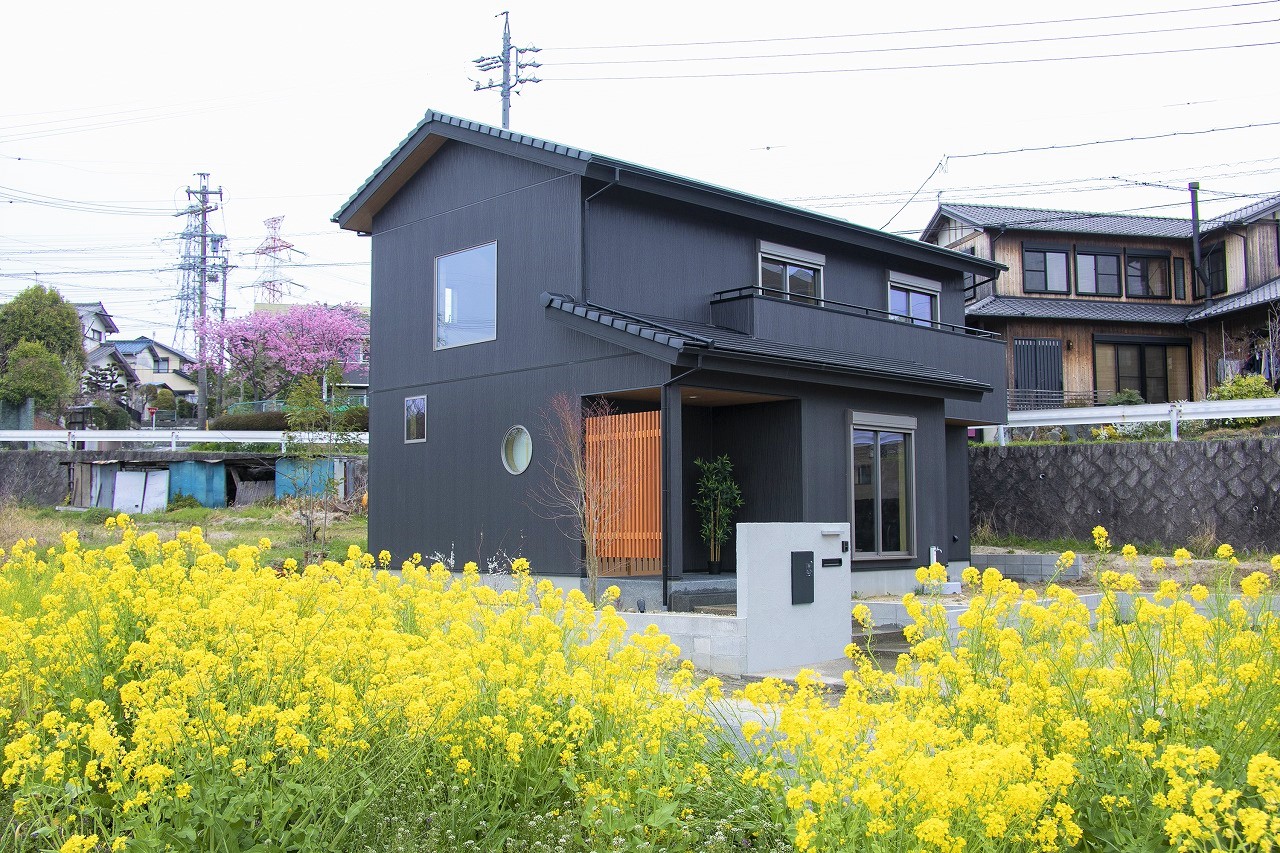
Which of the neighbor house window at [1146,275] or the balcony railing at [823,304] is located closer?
the balcony railing at [823,304]

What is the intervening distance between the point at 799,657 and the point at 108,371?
47.2 metres

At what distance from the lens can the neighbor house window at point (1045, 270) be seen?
3098cm

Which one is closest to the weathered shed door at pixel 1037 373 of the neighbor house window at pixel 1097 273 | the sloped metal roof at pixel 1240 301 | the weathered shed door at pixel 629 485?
the neighbor house window at pixel 1097 273

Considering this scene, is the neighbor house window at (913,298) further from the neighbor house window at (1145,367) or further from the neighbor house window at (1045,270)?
the neighbor house window at (1145,367)

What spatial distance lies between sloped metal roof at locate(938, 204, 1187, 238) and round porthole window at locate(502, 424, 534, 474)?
20577 mm

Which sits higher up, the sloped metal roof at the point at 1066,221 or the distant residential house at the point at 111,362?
the sloped metal roof at the point at 1066,221

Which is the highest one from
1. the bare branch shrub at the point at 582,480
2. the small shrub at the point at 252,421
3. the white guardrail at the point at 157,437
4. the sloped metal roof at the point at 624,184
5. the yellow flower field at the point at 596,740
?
the sloped metal roof at the point at 624,184

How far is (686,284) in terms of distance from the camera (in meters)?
14.8

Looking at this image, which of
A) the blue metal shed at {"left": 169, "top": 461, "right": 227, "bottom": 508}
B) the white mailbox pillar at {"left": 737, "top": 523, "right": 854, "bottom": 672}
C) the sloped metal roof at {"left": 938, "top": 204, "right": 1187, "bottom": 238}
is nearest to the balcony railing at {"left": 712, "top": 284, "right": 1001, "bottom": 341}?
the white mailbox pillar at {"left": 737, "top": 523, "right": 854, "bottom": 672}

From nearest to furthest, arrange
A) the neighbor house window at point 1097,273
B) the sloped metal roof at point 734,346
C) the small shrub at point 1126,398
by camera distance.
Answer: the sloped metal roof at point 734,346 → the small shrub at point 1126,398 → the neighbor house window at point 1097,273

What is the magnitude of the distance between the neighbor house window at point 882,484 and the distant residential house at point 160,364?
56.1 m

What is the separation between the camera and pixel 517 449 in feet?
46.5

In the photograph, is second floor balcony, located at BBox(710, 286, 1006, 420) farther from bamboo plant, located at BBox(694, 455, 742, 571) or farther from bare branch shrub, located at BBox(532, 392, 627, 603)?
bare branch shrub, located at BBox(532, 392, 627, 603)

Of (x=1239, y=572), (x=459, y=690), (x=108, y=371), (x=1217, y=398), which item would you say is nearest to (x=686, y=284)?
(x=1239, y=572)
